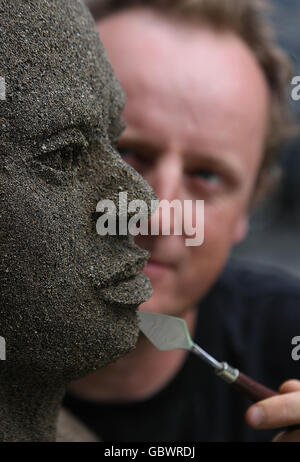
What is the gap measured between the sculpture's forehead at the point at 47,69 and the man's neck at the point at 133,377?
0.67 meters

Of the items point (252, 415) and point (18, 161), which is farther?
point (252, 415)

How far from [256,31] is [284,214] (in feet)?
7.58

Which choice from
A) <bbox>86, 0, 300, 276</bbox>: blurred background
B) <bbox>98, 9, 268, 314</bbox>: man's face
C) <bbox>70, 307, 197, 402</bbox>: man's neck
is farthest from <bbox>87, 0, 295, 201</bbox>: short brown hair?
<bbox>86, 0, 300, 276</bbox>: blurred background

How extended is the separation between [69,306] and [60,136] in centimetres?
17

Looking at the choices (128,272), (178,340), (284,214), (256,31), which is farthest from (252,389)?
(284,214)

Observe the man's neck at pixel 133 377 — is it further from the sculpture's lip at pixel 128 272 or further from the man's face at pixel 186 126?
the sculpture's lip at pixel 128 272

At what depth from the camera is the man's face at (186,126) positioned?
102 centimetres

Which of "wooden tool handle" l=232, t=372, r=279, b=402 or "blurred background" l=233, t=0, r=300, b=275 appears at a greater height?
"blurred background" l=233, t=0, r=300, b=275

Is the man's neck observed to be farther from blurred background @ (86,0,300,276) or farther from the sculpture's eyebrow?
blurred background @ (86,0,300,276)

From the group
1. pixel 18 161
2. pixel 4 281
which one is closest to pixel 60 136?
pixel 18 161

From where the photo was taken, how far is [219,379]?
1.28m

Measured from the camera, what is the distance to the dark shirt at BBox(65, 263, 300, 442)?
1200 mm

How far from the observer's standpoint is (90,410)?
3.92 feet
